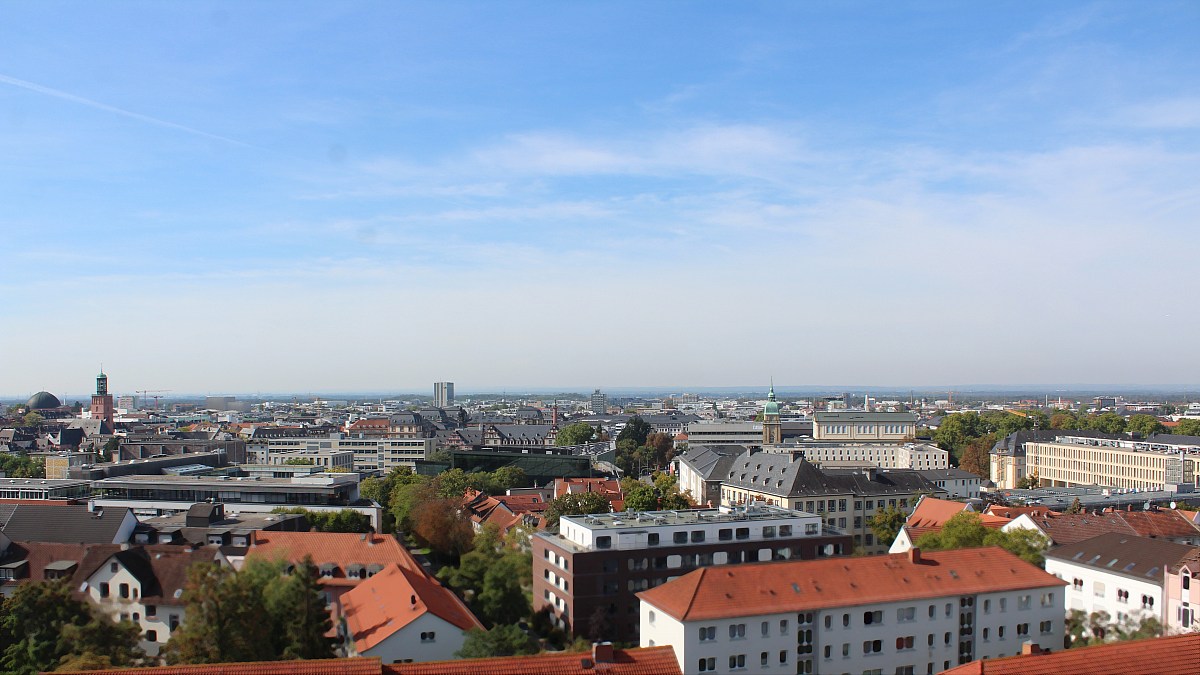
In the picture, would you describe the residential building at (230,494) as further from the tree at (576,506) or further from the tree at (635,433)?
the tree at (635,433)

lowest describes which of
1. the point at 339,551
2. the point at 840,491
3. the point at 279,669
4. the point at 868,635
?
the point at 868,635

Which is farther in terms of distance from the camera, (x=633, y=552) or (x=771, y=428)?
(x=771, y=428)

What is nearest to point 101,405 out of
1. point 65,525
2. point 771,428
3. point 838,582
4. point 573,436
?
point 573,436

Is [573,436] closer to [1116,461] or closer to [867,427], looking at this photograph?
[867,427]

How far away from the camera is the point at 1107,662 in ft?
92.0

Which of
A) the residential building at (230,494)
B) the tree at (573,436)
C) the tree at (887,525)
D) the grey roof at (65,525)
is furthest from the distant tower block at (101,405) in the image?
the tree at (887,525)

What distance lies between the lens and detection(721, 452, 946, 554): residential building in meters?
77.9

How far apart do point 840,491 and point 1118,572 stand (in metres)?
34.2

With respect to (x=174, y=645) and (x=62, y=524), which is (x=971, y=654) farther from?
(x=62, y=524)

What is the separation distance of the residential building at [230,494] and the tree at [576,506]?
14.9 metres

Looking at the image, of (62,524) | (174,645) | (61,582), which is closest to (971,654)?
(174,645)

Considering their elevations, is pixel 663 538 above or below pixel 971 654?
above

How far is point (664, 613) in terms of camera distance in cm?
3822

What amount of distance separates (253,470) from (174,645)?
67673mm
